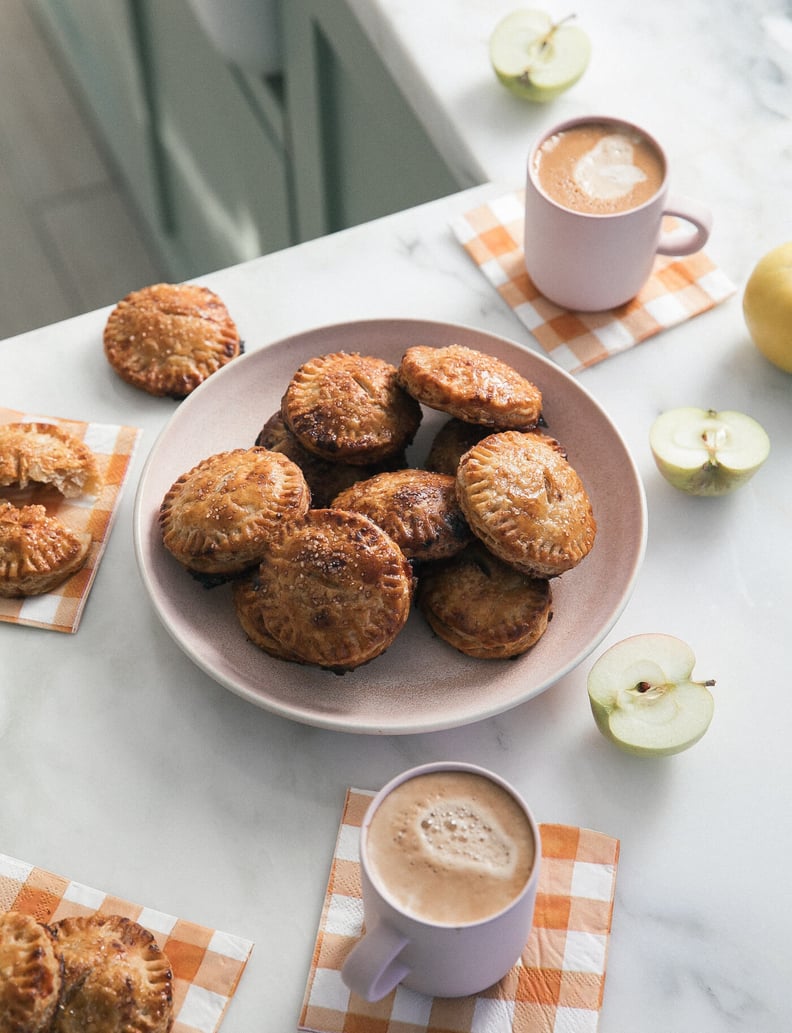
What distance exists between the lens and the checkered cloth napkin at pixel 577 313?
5.60ft

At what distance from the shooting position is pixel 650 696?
1.31m

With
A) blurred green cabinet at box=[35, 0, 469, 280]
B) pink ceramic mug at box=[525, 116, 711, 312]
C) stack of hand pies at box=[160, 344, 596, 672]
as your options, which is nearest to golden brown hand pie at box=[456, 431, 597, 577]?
stack of hand pies at box=[160, 344, 596, 672]

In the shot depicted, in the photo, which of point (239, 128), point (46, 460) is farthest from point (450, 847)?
point (239, 128)

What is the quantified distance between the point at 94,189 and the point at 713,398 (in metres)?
2.67

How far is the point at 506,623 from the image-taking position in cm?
128

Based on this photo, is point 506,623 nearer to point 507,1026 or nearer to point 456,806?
point 456,806

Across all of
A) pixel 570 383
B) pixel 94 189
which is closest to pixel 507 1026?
pixel 570 383

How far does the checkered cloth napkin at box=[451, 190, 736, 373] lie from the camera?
5.60 feet

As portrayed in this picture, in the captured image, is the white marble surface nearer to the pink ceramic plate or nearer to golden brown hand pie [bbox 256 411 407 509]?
the pink ceramic plate

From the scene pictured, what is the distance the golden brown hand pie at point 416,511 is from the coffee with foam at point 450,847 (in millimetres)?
304

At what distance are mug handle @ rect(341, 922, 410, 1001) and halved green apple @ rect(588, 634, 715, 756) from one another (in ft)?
1.29

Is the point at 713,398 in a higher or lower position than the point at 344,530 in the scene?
lower

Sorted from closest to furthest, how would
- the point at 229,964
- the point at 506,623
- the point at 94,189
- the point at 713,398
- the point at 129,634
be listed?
the point at 229,964 → the point at 506,623 → the point at 129,634 → the point at 713,398 → the point at 94,189

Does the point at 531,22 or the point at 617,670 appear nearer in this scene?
the point at 617,670
